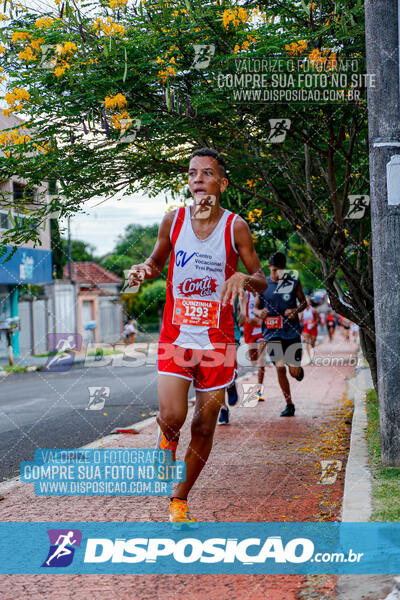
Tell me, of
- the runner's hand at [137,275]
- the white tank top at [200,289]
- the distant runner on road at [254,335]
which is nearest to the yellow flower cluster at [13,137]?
the white tank top at [200,289]

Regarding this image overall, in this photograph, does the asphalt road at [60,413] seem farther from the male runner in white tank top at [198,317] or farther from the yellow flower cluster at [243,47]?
the yellow flower cluster at [243,47]

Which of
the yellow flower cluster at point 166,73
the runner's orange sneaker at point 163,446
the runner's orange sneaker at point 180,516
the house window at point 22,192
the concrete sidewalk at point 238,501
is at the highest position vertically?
the yellow flower cluster at point 166,73

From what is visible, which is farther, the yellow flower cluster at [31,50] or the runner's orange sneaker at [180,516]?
the yellow flower cluster at [31,50]

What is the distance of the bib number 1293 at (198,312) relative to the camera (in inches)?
169

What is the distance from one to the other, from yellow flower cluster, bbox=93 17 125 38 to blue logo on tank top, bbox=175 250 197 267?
2.21 m

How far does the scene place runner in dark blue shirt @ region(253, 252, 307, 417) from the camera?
902 cm

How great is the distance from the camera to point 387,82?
523 cm

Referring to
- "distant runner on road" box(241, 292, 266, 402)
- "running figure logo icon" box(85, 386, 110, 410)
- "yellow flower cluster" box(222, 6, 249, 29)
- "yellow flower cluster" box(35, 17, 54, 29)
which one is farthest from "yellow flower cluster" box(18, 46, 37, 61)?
"running figure logo icon" box(85, 386, 110, 410)

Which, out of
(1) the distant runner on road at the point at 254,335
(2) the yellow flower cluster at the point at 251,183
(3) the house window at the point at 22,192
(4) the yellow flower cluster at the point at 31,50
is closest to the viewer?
(4) the yellow flower cluster at the point at 31,50

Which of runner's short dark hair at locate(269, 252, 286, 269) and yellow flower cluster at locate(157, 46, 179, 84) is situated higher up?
yellow flower cluster at locate(157, 46, 179, 84)

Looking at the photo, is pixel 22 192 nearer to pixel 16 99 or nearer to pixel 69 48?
pixel 16 99

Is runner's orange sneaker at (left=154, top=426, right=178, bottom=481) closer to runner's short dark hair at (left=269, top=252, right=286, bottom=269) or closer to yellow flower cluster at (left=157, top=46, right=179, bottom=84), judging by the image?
yellow flower cluster at (left=157, top=46, right=179, bottom=84)

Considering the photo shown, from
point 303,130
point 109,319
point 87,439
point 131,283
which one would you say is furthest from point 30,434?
point 109,319

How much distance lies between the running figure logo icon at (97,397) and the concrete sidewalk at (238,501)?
235 centimetres
